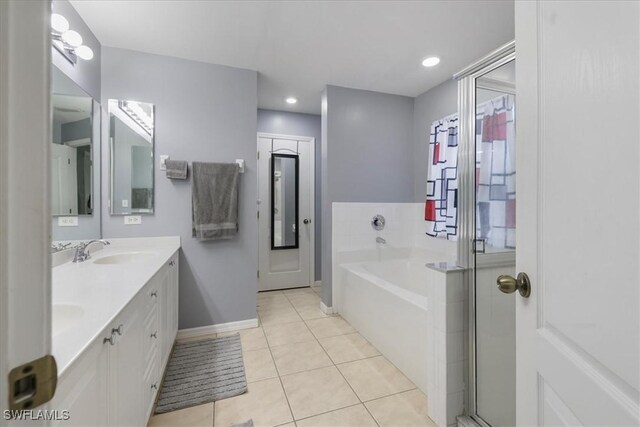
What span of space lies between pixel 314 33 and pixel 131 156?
Answer: 186 cm

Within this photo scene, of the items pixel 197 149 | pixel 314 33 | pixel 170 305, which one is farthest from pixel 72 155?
pixel 314 33

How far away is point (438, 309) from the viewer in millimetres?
1509

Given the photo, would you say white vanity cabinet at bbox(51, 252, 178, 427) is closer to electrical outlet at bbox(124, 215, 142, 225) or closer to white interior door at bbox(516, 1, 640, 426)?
electrical outlet at bbox(124, 215, 142, 225)

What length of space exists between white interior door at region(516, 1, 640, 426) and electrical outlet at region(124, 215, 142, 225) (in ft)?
8.90

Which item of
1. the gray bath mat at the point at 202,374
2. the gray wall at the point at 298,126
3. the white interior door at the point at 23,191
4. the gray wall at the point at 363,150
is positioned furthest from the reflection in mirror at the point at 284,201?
the white interior door at the point at 23,191

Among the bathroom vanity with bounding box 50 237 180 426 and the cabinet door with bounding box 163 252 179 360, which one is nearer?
the bathroom vanity with bounding box 50 237 180 426

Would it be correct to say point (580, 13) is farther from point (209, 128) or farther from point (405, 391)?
point (209, 128)

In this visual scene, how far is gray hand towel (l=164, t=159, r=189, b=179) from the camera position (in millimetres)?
2428

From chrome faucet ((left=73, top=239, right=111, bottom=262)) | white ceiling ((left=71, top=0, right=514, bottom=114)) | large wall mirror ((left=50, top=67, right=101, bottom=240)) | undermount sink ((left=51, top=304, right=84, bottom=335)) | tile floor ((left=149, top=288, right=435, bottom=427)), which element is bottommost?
tile floor ((left=149, top=288, right=435, bottom=427))

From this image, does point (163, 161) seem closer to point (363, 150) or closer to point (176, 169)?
point (176, 169)

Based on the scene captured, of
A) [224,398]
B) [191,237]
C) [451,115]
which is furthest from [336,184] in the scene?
[224,398]

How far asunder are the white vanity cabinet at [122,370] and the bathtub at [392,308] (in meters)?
1.48

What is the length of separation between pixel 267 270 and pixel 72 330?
123 inches

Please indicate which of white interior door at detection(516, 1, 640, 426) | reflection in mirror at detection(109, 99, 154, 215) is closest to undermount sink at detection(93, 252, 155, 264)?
reflection in mirror at detection(109, 99, 154, 215)
